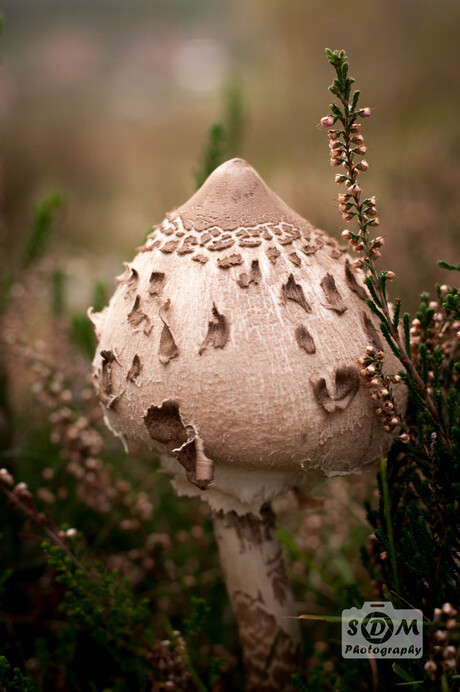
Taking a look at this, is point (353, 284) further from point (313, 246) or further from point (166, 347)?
point (166, 347)

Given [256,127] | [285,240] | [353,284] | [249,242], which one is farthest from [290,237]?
[256,127]

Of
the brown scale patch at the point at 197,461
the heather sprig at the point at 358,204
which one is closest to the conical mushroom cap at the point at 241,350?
the brown scale patch at the point at 197,461

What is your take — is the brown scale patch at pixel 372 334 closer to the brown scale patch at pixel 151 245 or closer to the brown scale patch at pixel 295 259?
the brown scale patch at pixel 295 259

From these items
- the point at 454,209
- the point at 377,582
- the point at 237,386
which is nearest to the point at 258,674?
the point at 377,582

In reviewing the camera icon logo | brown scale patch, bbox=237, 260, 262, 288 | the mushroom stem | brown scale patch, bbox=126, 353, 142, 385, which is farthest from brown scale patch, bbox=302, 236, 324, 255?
the camera icon logo

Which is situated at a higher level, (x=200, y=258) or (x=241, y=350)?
(x=200, y=258)

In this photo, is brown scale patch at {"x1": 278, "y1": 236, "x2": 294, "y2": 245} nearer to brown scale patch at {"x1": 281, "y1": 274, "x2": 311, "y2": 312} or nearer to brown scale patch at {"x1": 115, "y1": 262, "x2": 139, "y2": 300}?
brown scale patch at {"x1": 281, "y1": 274, "x2": 311, "y2": 312}
